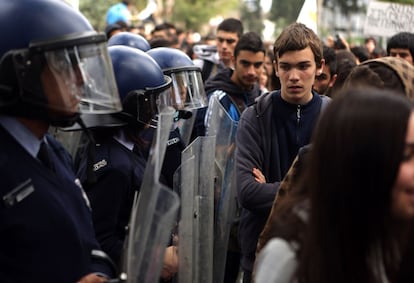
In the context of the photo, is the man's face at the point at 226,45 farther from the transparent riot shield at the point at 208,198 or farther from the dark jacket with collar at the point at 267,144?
the dark jacket with collar at the point at 267,144

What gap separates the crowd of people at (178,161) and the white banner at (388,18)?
5401 mm

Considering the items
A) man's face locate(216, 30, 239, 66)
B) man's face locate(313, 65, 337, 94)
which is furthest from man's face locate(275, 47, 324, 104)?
man's face locate(216, 30, 239, 66)

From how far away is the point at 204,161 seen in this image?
4.54m

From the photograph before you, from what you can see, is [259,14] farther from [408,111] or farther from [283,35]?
[408,111]

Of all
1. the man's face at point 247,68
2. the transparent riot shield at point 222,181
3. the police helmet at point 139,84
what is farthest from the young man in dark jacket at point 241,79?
the police helmet at point 139,84

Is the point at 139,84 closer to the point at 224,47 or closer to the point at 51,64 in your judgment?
the point at 51,64

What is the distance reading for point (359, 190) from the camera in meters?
2.07

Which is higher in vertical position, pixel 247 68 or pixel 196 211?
pixel 196 211

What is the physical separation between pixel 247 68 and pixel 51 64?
4565 millimetres

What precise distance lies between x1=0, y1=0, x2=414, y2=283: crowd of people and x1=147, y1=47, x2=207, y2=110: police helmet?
0.05ft

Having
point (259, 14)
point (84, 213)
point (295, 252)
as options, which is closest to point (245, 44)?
point (84, 213)

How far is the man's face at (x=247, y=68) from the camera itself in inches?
284

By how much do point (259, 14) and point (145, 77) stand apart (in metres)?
38.3

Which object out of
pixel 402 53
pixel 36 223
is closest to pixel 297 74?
pixel 36 223
